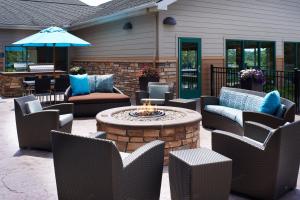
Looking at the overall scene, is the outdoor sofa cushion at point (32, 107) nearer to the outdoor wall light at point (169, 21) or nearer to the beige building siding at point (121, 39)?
the beige building siding at point (121, 39)

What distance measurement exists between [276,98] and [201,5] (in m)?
6.86

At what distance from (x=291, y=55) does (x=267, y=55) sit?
1753 millimetres

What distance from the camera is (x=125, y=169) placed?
2850 millimetres

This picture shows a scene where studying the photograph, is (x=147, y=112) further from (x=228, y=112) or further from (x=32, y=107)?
(x=32, y=107)

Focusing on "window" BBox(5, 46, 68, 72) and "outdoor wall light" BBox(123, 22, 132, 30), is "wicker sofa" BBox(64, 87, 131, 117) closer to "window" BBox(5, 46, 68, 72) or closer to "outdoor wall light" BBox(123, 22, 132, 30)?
"outdoor wall light" BBox(123, 22, 132, 30)

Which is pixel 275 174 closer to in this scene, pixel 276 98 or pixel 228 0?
pixel 276 98

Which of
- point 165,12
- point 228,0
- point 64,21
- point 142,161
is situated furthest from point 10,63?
point 142,161

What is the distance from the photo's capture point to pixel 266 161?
10.9ft

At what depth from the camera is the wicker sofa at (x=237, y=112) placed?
4.97 m

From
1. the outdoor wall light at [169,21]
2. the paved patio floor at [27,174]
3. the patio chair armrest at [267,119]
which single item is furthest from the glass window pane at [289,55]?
the patio chair armrest at [267,119]

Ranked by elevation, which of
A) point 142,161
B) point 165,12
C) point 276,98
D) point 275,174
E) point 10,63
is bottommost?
point 275,174

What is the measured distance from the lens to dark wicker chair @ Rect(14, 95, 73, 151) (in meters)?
5.21

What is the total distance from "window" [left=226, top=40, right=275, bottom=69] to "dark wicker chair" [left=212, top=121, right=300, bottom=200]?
931 centimetres

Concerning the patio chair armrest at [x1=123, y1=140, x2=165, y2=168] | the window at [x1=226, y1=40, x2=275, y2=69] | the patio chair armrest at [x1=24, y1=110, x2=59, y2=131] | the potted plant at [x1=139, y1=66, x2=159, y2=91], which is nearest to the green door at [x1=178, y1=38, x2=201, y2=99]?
the potted plant at [x1=139, y1=66, x2=159, y2=91]
